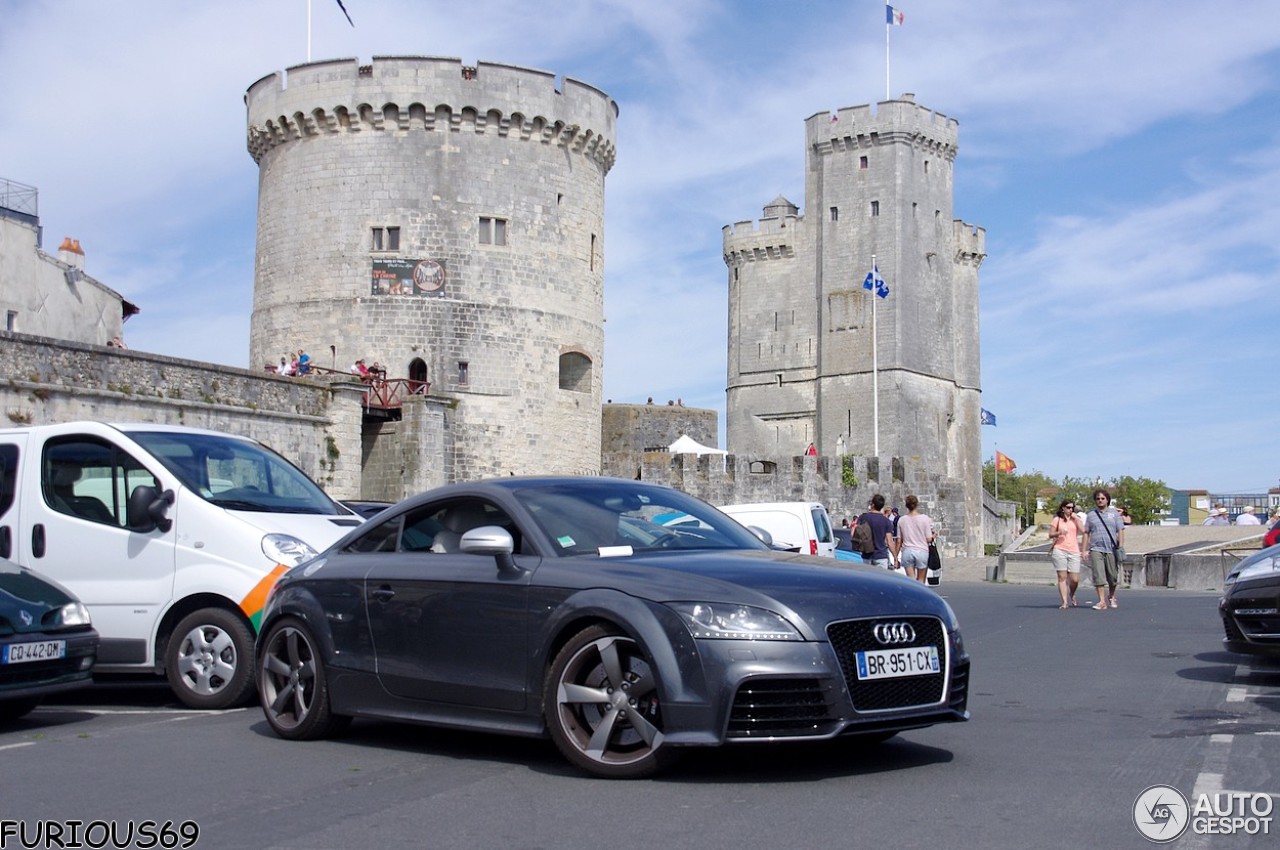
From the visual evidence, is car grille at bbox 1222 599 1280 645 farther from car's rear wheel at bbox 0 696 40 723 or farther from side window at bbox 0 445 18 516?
side window at bbox 0 445 18 516

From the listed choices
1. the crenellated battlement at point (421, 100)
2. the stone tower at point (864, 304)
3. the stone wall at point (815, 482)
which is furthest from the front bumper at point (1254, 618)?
the stone tower at point (864, 304)

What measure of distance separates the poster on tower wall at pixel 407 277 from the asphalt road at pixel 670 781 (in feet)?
104

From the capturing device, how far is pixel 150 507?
30.9 ft

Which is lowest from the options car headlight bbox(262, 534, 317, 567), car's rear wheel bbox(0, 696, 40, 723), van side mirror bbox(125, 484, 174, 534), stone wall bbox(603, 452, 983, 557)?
car's rear wheel bbox(0, 696, 40, 723)

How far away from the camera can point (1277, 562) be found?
34.8ft

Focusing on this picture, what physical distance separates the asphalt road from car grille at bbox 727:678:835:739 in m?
0.26

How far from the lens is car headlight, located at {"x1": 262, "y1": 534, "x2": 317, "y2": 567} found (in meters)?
9.28

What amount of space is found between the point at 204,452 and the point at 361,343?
30.9 metres

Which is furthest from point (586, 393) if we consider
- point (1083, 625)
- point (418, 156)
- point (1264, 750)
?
point (1264, 750)

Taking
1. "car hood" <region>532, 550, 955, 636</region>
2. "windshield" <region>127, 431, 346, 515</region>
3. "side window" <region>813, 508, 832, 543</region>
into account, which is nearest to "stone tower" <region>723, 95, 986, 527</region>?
"side window" <region>813, 508, 832, 543</region>

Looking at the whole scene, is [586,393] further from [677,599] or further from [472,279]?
[677,599]

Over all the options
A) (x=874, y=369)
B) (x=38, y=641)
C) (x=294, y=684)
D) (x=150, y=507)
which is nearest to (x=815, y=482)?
(x=874, y=369)

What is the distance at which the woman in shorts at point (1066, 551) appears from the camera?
20031 millimetres

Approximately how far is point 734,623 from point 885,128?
71954 mm
